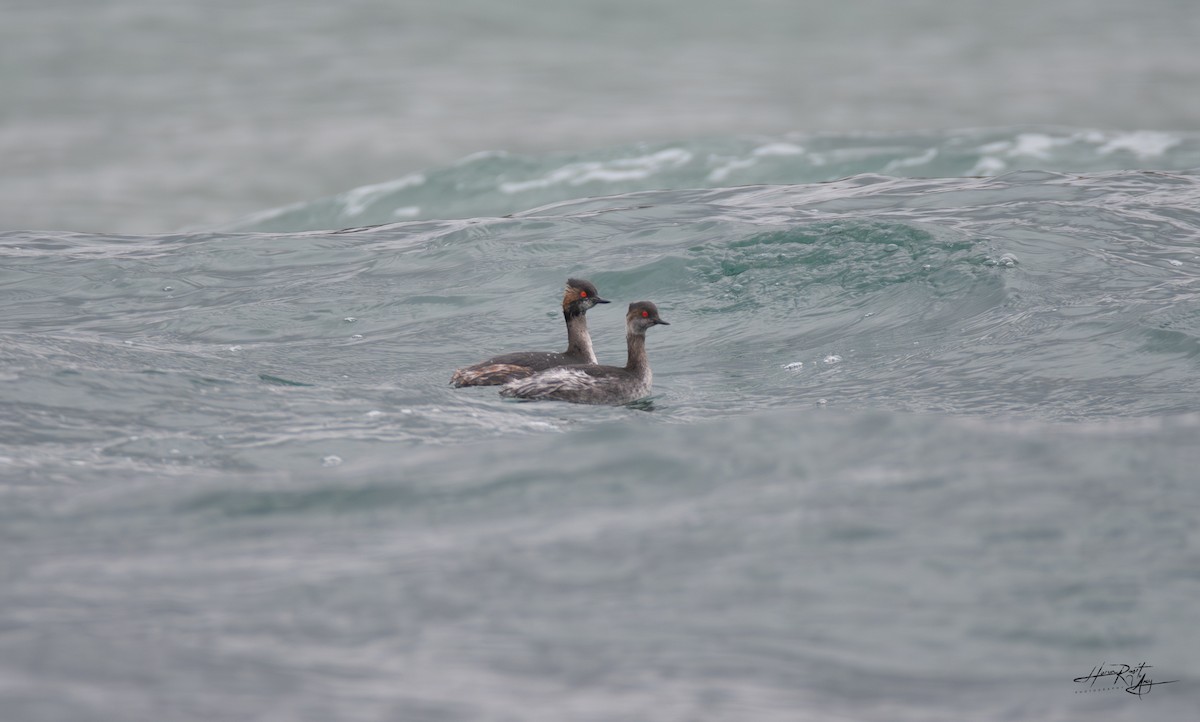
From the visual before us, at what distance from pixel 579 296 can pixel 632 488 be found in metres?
3.31

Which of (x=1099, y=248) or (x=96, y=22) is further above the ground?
(x=96, y=22)

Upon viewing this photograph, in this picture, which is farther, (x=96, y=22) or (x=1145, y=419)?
(x=96, y=22)

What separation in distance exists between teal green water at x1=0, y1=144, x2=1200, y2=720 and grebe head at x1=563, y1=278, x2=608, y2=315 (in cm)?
95

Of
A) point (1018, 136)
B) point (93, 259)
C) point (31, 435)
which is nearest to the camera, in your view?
point (31, 435)

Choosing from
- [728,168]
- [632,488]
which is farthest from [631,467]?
[728,168]

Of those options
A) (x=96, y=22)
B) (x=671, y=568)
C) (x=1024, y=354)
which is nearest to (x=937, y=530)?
(x=671, y=568)

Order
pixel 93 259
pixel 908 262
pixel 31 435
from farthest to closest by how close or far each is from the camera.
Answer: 1. pixel 93 259
2. pixel 908 262
3. pixel 31 435

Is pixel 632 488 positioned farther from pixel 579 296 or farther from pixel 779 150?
pixel 779 150

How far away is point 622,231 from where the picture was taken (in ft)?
51.0

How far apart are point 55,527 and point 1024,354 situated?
24.6 ft

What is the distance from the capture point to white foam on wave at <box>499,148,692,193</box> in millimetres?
20766

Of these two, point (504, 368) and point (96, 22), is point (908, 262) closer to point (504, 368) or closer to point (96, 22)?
point (504, 368)

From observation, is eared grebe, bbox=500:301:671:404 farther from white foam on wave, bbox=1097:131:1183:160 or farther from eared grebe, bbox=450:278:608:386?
white foam on wave, bbox=1097:131:1183:160

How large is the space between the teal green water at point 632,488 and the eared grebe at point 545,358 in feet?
0.99
